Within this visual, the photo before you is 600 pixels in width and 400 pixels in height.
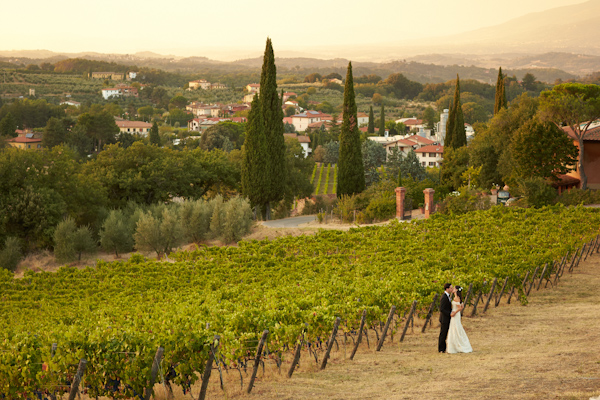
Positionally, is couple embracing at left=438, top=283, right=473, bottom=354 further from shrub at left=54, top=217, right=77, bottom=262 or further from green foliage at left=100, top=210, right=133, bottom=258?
shrub at left=54, top=217, right=77, bottom=262

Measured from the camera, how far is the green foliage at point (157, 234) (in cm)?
2514

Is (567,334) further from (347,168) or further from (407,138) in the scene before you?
(407,138)

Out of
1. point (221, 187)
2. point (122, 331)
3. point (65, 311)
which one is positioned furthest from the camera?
point (221, 187)

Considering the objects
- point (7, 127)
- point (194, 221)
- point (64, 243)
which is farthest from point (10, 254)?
point (7, 127)

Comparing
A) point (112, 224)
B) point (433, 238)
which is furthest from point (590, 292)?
point (112, 224)

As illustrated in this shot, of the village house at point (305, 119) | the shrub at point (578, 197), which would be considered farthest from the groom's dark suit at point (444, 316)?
the village house at point (305, 119)

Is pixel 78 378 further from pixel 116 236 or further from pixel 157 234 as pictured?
pixel 116 236

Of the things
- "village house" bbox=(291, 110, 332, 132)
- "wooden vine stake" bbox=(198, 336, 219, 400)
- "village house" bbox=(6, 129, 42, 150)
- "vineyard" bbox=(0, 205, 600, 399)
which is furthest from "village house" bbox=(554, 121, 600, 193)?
"village house" bbox=(291, 110, 332, 132)

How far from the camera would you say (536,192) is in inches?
1129

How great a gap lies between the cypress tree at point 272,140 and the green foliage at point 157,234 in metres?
8.40

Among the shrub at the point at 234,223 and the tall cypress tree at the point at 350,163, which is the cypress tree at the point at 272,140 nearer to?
the tall cypress tree at the point at 350,163

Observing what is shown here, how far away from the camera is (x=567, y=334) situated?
1163 cm

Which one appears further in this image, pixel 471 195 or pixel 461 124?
pixel 461 124

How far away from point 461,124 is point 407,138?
42.7 m
